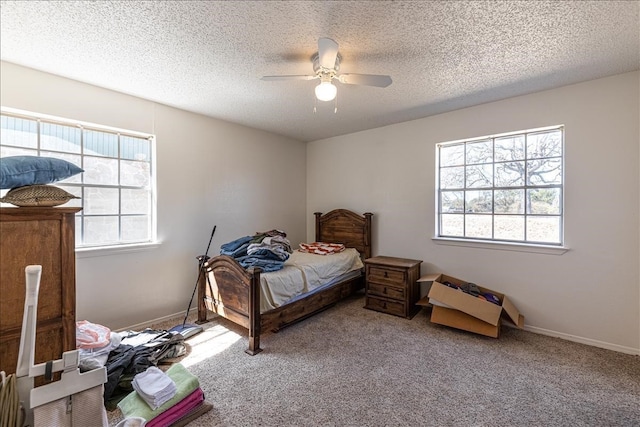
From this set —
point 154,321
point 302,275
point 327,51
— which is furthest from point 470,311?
point 154,321

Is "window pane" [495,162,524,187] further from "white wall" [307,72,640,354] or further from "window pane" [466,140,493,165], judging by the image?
"white wall" [307,72,640,354]

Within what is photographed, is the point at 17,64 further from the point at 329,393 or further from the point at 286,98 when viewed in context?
the point at 329,393

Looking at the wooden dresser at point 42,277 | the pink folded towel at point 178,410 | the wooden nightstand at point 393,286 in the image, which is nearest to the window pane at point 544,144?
the wooden nightstand at point 393,286

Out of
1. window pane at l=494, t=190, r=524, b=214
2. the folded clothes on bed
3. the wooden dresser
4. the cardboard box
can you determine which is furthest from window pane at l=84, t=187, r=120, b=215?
window pane at l=494, t=190, r=524, b=214

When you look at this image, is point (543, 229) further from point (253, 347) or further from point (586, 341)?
point (253, 347)

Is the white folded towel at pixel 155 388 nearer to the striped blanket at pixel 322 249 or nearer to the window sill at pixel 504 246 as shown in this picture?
the striped blanket at pixel 322 249

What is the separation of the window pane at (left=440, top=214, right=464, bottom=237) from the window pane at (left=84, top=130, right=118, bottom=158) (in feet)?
12.6

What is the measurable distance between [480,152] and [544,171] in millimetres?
652

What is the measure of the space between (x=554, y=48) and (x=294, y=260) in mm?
3040

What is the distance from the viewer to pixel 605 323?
8.07 feet

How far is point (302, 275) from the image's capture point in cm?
293

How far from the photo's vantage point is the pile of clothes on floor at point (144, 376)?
157 centimetres

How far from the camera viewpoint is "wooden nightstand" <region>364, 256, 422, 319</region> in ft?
10.4

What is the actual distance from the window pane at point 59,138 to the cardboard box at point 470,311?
3.83 metres
